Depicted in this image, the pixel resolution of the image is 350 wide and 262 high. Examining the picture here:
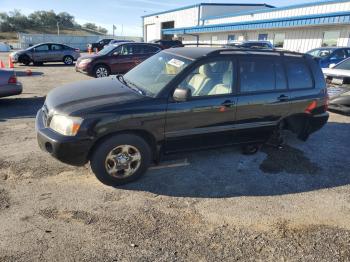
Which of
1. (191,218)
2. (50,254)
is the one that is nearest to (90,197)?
(50,254)

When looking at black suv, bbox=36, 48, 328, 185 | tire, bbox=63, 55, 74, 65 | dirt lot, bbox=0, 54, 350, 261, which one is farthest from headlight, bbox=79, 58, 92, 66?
black suv, bbox=36, 48, 328, 185

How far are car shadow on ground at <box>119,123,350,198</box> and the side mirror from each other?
1.17 metres

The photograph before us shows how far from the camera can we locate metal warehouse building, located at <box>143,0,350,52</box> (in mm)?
19584

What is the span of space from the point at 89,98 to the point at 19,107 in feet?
16.8

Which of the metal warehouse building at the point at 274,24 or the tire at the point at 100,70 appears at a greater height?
the metal warehouse building at the point at 274,24

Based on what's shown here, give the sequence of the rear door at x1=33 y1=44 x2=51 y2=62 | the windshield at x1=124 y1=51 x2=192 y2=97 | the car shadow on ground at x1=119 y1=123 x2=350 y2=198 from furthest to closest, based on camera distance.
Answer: the rear door at x1=33 y1=44 x2=51 y2=62, the windshield at x1=124 y1=51 x2=192 y2=97, the car shadow on ground at x1=119 y1=123 x2=350 y2=198

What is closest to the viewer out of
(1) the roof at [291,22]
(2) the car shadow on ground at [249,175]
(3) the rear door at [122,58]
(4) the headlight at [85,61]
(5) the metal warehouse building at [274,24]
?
(2) the car shadow on ground at [249,175]

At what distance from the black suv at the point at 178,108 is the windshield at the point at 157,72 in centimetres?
2

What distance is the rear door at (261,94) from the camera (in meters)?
4.70

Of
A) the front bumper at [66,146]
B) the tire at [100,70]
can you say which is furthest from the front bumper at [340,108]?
the tire at [100,70]

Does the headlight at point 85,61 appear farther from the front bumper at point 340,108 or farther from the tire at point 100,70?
the front bumper at point 340,108

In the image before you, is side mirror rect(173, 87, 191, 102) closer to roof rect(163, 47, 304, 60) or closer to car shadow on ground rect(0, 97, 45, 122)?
roof rect(163, 47, 304, 60)

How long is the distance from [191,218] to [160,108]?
1.45 meters

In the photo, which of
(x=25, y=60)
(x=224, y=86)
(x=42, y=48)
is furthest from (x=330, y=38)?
(x=25, y=60)
